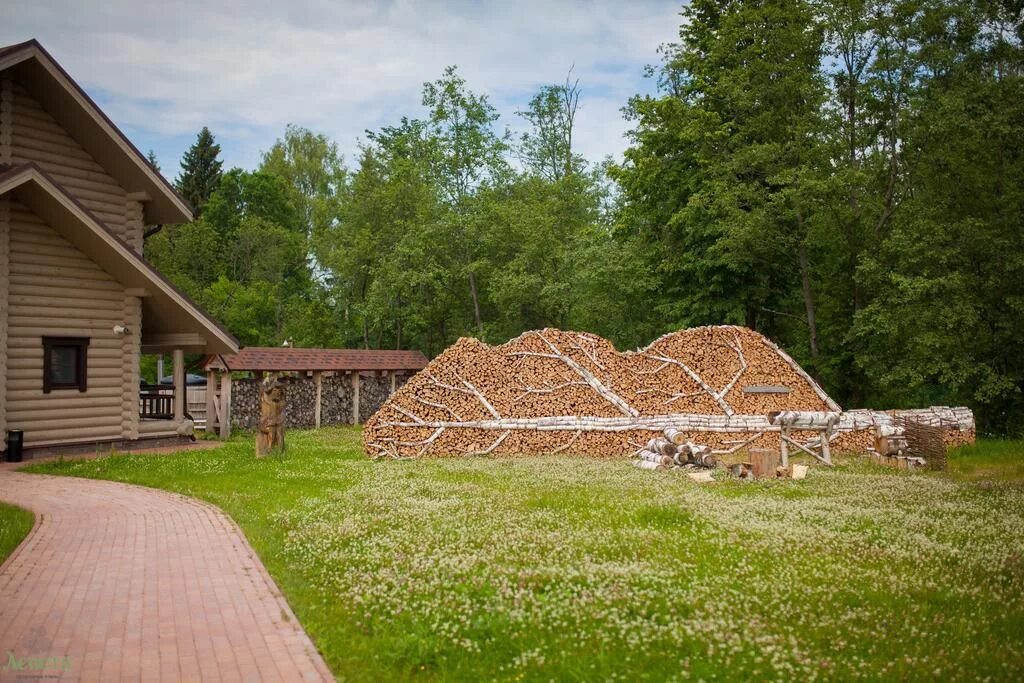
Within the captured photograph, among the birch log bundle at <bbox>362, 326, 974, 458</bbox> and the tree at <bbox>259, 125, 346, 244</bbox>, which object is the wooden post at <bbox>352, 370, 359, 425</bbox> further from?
the tree at <bbox>259, 125, 346, 244</bbox>

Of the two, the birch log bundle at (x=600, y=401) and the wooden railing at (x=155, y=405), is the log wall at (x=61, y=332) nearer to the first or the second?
the wooden railing at (x=155, y=405)

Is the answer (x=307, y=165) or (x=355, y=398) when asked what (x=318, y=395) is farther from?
(x=307, y=165)

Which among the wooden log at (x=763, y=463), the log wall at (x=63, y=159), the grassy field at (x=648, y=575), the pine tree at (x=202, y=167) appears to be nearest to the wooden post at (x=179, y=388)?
the log wall at (x=63, y=159)

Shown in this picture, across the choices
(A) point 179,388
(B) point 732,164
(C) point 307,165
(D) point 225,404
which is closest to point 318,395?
(D) point 225,404

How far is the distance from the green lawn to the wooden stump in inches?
292

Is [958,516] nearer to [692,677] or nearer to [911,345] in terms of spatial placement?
[692,677]

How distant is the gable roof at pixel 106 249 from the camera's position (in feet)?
61.5

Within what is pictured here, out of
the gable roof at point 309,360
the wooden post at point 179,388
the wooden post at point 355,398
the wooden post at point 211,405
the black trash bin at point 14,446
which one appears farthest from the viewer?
the wooden post at point 355,398

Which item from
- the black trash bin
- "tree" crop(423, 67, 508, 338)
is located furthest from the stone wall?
"tree" crop(423, 67, 508, 338)

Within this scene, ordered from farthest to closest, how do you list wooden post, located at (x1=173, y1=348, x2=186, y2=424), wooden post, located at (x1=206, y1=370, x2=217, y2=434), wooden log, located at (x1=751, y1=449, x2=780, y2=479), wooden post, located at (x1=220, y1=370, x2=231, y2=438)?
wooden post, located at (x1=206, y1=370, x2=217, y2=434) < wooden post, located at (x1=220, y1=370, x2=231, y2=438) < wooden post, located at (x1=173, y1=348, x2=186, y2=424) < wooden log, located at (x1=751, y1=449, x2=780, y2=479)

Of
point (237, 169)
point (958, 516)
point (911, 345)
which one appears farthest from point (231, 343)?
point (237, 169)

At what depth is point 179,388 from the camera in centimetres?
2369

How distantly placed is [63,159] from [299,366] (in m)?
10.4

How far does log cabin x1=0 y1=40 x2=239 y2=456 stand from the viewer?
19.6m
